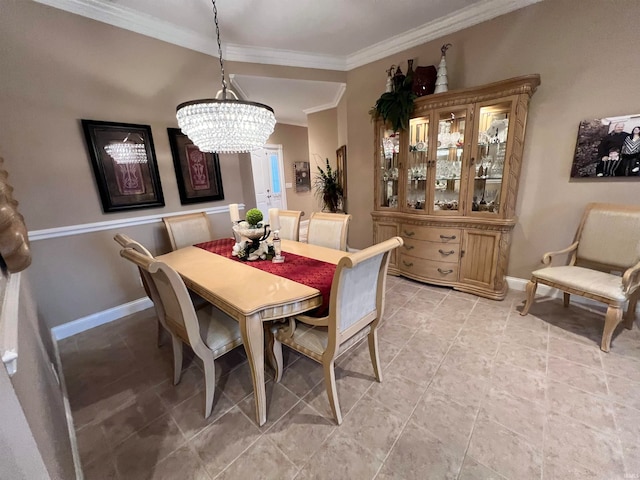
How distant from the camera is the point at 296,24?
8.39ft

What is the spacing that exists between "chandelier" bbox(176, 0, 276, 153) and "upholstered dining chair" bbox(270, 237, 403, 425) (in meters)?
1.24

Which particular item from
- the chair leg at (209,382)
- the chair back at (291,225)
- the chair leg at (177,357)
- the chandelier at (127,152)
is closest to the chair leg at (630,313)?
the chair back at (291,225)

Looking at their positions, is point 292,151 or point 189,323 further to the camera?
point 292,151

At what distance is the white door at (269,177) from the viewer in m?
5.81

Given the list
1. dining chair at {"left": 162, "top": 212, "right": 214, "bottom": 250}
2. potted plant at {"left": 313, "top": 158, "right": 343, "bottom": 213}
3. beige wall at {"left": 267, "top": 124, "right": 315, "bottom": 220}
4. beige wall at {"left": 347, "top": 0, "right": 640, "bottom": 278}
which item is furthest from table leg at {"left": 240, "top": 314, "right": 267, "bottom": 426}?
beige wall at {"left": 267, "top": 124, "right": 315, "bottom": 220}

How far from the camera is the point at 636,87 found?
6.48ft

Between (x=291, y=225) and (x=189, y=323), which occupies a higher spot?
(x=291, y=225)

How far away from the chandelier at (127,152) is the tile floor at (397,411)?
1.64m

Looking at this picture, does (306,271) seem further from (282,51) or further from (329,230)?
(282,51)

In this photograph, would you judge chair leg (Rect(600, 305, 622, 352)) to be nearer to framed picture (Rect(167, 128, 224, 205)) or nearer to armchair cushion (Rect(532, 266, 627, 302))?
armchair cushion (Rect(532, 266, 627, 302))

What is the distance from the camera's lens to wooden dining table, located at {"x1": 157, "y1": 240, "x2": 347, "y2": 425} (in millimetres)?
1287

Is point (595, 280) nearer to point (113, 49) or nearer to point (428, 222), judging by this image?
point (428, 222)

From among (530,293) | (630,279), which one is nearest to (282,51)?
(530,293)

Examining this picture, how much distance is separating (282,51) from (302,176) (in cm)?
349
